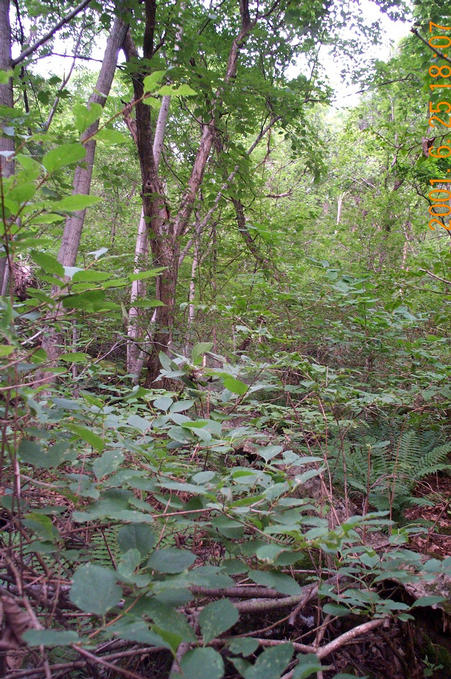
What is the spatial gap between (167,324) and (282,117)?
3.20 metres

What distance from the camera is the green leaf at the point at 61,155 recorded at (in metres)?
0.77

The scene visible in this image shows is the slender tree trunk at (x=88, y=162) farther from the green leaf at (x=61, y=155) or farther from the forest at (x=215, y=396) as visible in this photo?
the green leaf at (x=61, y=155)

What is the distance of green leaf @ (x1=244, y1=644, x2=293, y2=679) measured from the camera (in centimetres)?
65

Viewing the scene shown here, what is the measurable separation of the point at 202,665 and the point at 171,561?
0.16m

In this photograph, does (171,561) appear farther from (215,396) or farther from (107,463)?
(215,396)

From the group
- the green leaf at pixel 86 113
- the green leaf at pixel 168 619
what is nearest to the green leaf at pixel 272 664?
the green leaf at pixel 168 619

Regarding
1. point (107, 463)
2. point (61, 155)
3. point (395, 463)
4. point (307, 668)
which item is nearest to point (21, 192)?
point (61, 155)

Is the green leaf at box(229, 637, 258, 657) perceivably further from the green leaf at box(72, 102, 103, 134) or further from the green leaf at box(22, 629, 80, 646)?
the green leaf at box(72, 102, 103, 134)

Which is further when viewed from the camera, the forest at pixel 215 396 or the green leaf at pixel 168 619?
the forest at pixel 215 396

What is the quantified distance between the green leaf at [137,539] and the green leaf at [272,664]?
261 millimetres

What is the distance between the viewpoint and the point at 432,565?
Answer: 1.03 m

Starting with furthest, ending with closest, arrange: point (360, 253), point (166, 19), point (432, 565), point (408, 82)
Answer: point (408, 82) < point (360, 253) < point (166, 19) < point (432, 565)

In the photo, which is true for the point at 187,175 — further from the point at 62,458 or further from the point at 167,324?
the point at 62,458

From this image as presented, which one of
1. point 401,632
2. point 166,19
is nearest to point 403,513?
point 401,632
